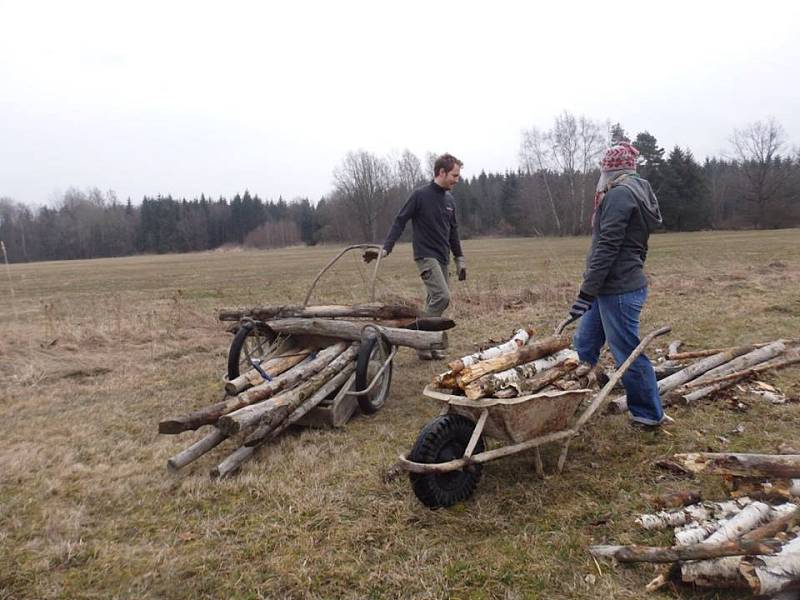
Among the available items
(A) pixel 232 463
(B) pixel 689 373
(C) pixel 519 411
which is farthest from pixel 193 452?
(B) pixel 689 373

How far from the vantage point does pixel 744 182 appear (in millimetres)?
64125

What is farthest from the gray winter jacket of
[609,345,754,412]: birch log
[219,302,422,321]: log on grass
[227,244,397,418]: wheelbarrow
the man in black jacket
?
the man in black jacket

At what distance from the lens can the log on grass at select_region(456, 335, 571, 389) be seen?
3.30 metres

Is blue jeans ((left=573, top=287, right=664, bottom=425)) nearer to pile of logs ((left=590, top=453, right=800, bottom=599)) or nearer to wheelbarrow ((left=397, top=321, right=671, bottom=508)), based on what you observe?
wheelbarrow ((left=397, top=321, right=671, bottom=508))

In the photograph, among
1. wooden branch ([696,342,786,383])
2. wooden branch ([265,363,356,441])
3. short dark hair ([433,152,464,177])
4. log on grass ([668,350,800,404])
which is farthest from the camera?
short dark hair ([433,152,464,177])

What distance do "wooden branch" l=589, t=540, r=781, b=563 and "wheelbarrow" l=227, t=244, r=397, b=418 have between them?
93.0 inches

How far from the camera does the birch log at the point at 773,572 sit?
2107 millimetres

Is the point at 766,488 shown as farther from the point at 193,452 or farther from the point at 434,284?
the point at 434,284

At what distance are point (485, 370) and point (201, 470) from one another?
7.20ft

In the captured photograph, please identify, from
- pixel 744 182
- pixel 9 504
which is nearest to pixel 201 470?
pixel 9 504

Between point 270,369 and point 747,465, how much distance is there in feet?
11.9

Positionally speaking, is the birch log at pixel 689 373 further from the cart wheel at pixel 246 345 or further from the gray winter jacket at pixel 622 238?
the cart wheel at pixel 246 345

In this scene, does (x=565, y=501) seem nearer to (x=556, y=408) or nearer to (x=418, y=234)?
(x=556, y=408)

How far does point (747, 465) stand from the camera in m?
2.77
